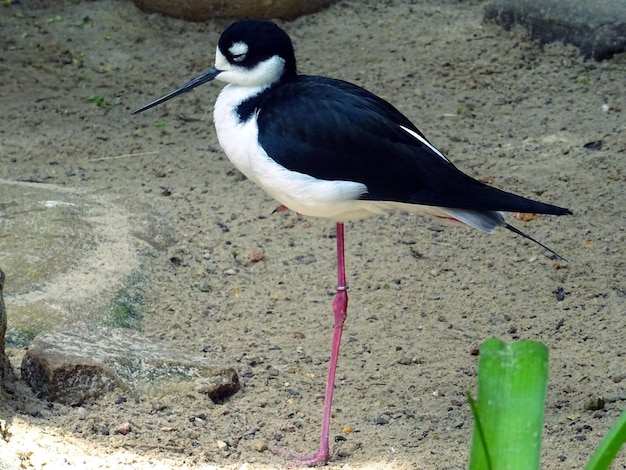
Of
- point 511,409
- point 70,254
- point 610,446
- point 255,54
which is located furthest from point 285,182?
point 610,446

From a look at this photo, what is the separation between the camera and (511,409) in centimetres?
154

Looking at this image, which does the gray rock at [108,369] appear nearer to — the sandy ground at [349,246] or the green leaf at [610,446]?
the sandy ground at [349,246]

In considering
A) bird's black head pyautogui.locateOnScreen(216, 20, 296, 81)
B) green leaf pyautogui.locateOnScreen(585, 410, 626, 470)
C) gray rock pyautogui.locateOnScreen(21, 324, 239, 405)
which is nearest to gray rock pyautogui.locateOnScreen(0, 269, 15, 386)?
gray rock pyautogui.locateOnScreen(21, 324, 239, 405)

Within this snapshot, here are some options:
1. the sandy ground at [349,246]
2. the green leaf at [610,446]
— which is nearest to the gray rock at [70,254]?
the sandy ground at [349,246]

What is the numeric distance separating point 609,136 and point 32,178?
2.79 meters

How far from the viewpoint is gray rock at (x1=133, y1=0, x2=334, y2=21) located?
625 centimetres

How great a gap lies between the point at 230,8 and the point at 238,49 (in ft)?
10.4

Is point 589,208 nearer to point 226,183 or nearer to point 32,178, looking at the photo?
point 226,183

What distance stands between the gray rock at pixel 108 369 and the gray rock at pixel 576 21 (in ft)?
10.8

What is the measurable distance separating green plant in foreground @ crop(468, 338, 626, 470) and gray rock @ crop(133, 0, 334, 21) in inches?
197

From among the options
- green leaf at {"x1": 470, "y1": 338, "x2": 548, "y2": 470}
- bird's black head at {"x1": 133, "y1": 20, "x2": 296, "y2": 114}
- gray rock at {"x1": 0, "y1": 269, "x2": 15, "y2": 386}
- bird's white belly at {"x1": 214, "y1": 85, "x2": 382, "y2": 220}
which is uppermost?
green leaf at {"x1": 470, "y1": 338, "x2": 548, "y2": 470}

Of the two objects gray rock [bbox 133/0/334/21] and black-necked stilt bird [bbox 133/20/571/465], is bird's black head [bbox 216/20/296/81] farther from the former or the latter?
gray rock [bbox 133/0/334/21]

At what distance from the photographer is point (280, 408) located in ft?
10.6

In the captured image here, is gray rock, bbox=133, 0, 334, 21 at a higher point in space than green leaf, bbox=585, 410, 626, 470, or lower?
lower
